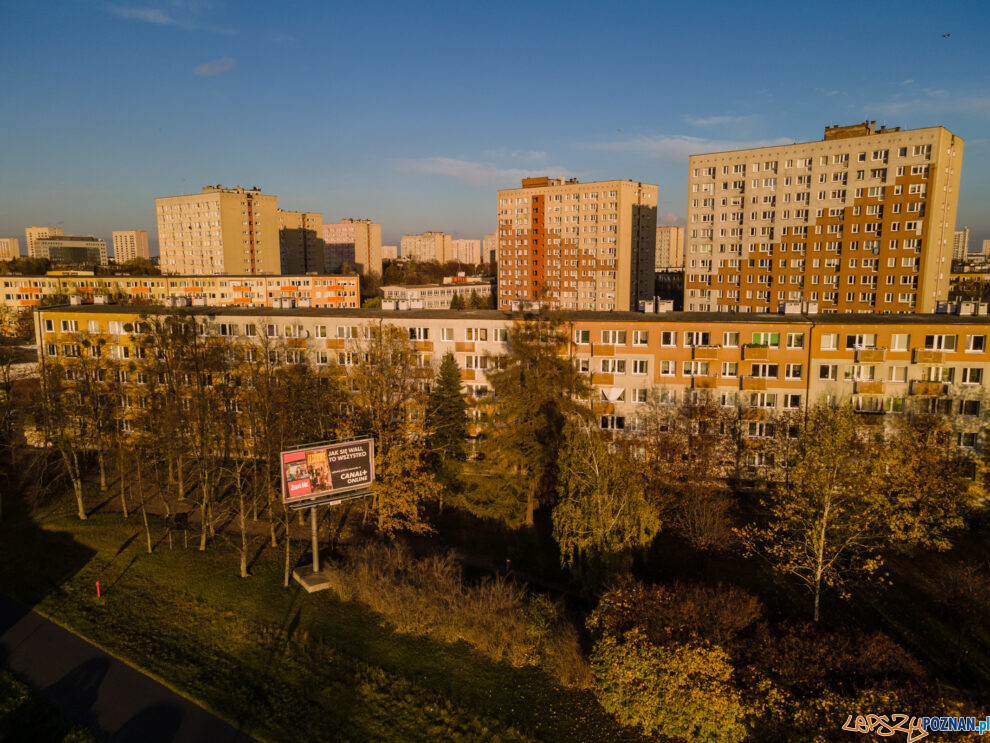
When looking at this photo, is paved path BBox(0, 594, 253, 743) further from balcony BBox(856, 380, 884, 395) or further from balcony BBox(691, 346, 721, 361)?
balcony BBox(856, 380, 884, 395)

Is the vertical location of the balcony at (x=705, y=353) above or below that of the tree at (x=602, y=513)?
above

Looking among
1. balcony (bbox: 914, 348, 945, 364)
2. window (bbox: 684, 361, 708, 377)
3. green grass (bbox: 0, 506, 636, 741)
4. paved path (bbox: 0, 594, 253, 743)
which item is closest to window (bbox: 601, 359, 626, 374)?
window (bbox: 684, 361, 708, 377)

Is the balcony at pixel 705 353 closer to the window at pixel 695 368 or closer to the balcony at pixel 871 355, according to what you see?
the window at pixel 695 368

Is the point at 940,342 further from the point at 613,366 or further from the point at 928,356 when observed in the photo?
the point at 613,366

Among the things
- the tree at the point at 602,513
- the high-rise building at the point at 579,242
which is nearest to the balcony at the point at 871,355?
the tree at the point at 602,513

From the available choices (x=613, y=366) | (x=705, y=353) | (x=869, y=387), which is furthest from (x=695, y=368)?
(x=869, y=387)

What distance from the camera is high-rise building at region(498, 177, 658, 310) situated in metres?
99.1

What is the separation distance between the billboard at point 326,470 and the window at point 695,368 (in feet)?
72.6

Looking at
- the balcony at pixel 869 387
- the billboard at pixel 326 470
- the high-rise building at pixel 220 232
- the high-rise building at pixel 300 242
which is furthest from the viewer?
the high-rise building at pixel 300 242

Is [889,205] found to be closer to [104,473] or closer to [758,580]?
[758,580]

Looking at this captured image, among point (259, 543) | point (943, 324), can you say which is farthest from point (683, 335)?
point (259, 543)

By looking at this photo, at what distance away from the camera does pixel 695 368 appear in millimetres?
39594

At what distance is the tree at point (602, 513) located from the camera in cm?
2470

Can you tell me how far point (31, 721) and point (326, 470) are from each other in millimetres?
11760
